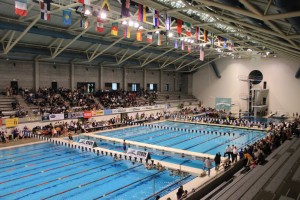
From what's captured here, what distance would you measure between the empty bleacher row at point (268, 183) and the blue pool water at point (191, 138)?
6.40m

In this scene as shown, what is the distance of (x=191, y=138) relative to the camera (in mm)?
22609

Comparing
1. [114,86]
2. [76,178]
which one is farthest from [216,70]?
[76,178]

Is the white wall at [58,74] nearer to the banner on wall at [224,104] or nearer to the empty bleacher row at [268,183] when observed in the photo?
the banner on wall at [224,104]

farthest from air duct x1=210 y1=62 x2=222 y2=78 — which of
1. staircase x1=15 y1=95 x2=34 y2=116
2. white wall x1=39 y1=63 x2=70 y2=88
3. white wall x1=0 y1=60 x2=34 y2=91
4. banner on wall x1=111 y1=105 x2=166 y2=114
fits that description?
staircase x1=15 y1=95 x2=34 y2=116

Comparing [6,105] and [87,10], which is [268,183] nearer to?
[87,10]

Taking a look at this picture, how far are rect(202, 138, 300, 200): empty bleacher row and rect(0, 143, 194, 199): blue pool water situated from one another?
275cm

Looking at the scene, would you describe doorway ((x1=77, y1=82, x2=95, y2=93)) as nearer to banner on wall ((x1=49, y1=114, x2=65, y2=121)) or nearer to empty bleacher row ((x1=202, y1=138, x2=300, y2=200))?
banner on wall ((x1=49, y1=114, x2=65, y2=121))

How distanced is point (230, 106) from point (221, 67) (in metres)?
7.30

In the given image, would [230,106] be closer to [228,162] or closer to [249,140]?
[249,140]

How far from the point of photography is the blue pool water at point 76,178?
10789mm

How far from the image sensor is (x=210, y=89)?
44969mm

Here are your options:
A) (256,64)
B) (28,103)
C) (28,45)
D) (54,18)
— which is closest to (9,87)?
(28,103)

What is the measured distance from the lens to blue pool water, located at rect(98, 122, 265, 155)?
19531mm

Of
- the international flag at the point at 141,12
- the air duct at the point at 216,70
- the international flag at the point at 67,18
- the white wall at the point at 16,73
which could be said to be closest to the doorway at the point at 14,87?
the white wall at the point at 16,73
